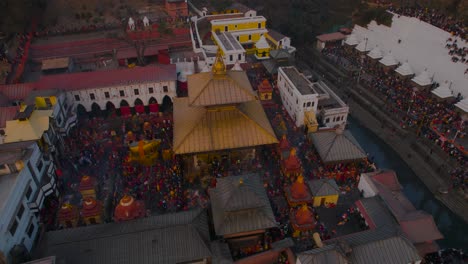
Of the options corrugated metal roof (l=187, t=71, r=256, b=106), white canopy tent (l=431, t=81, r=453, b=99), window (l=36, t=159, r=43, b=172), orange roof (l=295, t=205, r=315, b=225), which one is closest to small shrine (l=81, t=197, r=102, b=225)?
window (l=36, t=159, r=43, b=172)

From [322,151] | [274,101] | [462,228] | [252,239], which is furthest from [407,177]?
[252,239]

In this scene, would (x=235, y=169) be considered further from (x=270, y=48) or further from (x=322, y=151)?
(x=270, y=48)

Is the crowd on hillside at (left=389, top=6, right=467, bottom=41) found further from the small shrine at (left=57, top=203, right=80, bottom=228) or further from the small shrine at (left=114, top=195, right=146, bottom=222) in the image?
the small shrine at (left=57, top=203, right=80, bottom=228)

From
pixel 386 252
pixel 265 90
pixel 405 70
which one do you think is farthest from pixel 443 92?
pixel 386 252

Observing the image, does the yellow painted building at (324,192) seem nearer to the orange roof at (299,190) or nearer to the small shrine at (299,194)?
the small shrine at (299,194)

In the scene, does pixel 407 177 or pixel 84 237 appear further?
pixel 407 177

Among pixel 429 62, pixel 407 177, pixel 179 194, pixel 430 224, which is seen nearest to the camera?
pixel 430 224
